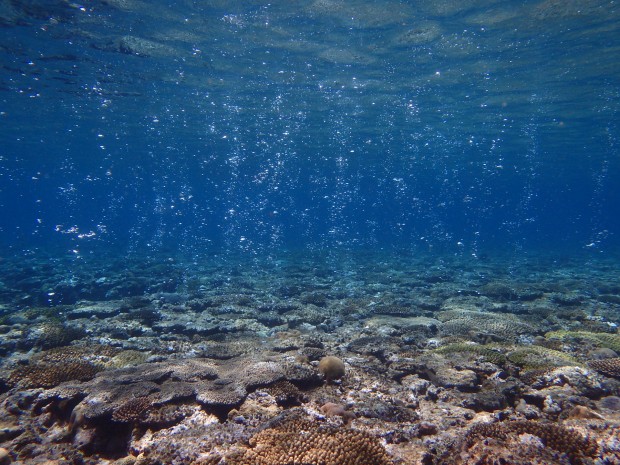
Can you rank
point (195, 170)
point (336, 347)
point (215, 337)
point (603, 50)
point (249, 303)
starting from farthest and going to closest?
point (195, 170), point (603, 50), point (249, 303), point (215, 337), point (336, 347)

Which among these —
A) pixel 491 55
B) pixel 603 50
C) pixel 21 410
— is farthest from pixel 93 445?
pixel 603 50

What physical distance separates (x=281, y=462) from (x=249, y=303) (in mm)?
11156

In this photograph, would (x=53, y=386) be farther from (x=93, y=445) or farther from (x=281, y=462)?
(x=281, y=462)

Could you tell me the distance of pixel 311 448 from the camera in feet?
12.2

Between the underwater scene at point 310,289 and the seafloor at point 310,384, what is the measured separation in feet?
0.14

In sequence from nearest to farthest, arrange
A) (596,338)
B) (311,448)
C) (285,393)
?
(311,448), (285,393), (596,338)

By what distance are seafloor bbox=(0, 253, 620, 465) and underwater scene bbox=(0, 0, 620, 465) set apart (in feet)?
0.14

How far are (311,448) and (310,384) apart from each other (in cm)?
239

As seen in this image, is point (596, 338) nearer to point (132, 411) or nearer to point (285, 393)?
point (285, 393)

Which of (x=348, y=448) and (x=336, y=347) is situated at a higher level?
(x=348, y=448)

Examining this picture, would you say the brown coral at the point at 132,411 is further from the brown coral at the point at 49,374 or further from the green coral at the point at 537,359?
the green coral at the point at 537,359

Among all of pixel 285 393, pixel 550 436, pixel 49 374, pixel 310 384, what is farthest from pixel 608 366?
pixel 49 374

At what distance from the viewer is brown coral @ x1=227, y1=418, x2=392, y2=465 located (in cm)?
359

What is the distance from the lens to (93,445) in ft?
15.3
